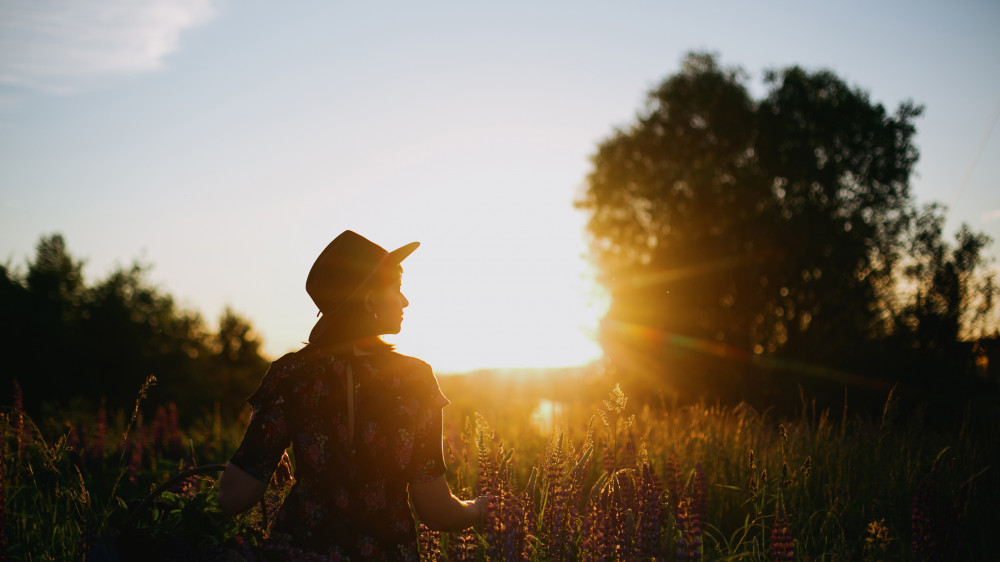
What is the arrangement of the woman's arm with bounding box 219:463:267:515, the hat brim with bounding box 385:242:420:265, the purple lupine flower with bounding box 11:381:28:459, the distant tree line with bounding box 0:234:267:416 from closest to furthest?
the woman's arm with bounding box 219:463:267:515, the hat brim with bounding box 385:242:420:265, the purple lupine flower with bounding box 11:381:28:459, the distant tree line with bounding box 0:234:267:416

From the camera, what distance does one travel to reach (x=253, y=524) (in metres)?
2.55

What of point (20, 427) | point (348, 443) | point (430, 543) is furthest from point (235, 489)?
point (20, 427)

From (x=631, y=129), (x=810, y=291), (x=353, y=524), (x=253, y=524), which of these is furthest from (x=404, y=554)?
(x=631, y=129)

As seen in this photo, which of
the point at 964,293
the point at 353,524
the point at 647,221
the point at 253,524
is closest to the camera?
the point at 353,524

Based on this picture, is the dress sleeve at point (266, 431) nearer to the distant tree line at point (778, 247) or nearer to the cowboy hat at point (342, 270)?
the cowboy hat at point (342, 270)

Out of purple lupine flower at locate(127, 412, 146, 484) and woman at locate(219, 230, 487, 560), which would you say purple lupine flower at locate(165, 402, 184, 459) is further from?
woman at locate(219, 230, 487, 560)

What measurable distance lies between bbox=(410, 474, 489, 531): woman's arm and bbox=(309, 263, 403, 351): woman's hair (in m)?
0.61

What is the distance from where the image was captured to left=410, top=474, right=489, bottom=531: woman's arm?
7.88ft

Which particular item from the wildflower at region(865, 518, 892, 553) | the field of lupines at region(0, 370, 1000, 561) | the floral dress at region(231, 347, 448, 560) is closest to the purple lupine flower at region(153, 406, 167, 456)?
the field of lupines at region(0, 370, 1000, 561)

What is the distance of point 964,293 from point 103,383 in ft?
90.4

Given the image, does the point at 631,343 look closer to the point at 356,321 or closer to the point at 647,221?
the point at 647,221

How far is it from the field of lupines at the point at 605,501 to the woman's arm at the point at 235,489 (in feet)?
0.36

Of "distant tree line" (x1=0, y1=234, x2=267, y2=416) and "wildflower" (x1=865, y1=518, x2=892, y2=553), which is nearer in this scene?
"wildflower" (x1=865, y1=518, x2=892, y2=553)

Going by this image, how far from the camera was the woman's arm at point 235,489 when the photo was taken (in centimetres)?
211
